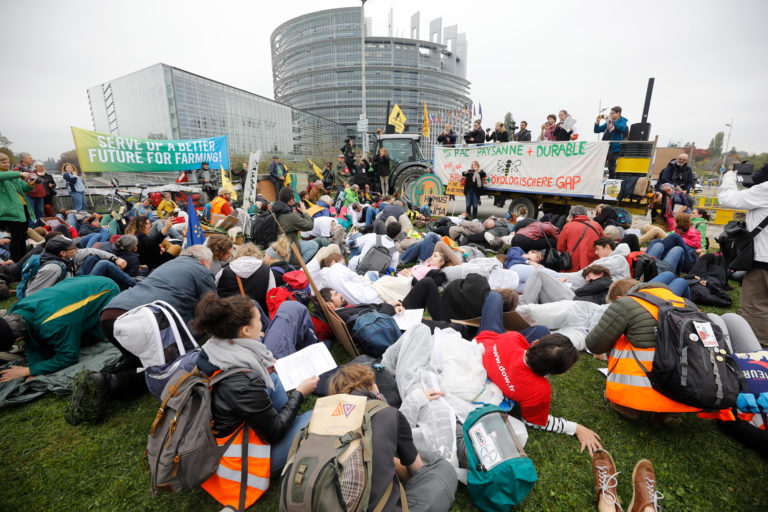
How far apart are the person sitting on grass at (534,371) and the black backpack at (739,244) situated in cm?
255

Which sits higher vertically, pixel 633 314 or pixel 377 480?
pixel 633 314

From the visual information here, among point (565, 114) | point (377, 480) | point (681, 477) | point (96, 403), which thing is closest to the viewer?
point (377, 480)

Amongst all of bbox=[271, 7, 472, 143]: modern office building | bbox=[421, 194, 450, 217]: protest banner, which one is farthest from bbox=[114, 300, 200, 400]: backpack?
bbox=[271, 7, 472, 143]: modern office building

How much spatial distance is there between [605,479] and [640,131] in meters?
8.92

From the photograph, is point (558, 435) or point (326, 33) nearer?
point (558, 435)

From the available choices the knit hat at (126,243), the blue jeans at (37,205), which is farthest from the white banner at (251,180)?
the blue jeans at (37,205)

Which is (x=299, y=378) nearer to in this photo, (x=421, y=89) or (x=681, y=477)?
(x=681, y=477)

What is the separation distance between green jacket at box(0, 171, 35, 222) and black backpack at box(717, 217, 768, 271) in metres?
10.4

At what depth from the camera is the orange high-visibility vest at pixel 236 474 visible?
6.38 ft

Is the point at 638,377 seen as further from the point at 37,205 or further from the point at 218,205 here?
the point at 37,205

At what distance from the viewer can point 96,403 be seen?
108 inches

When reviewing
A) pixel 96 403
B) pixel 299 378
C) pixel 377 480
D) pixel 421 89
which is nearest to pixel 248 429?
pixel 299 378

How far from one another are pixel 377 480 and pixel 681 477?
2.35m

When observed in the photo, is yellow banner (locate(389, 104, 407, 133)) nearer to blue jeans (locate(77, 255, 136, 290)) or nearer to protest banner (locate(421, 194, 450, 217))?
protest banner (locate(421, 194, 450, 217))
